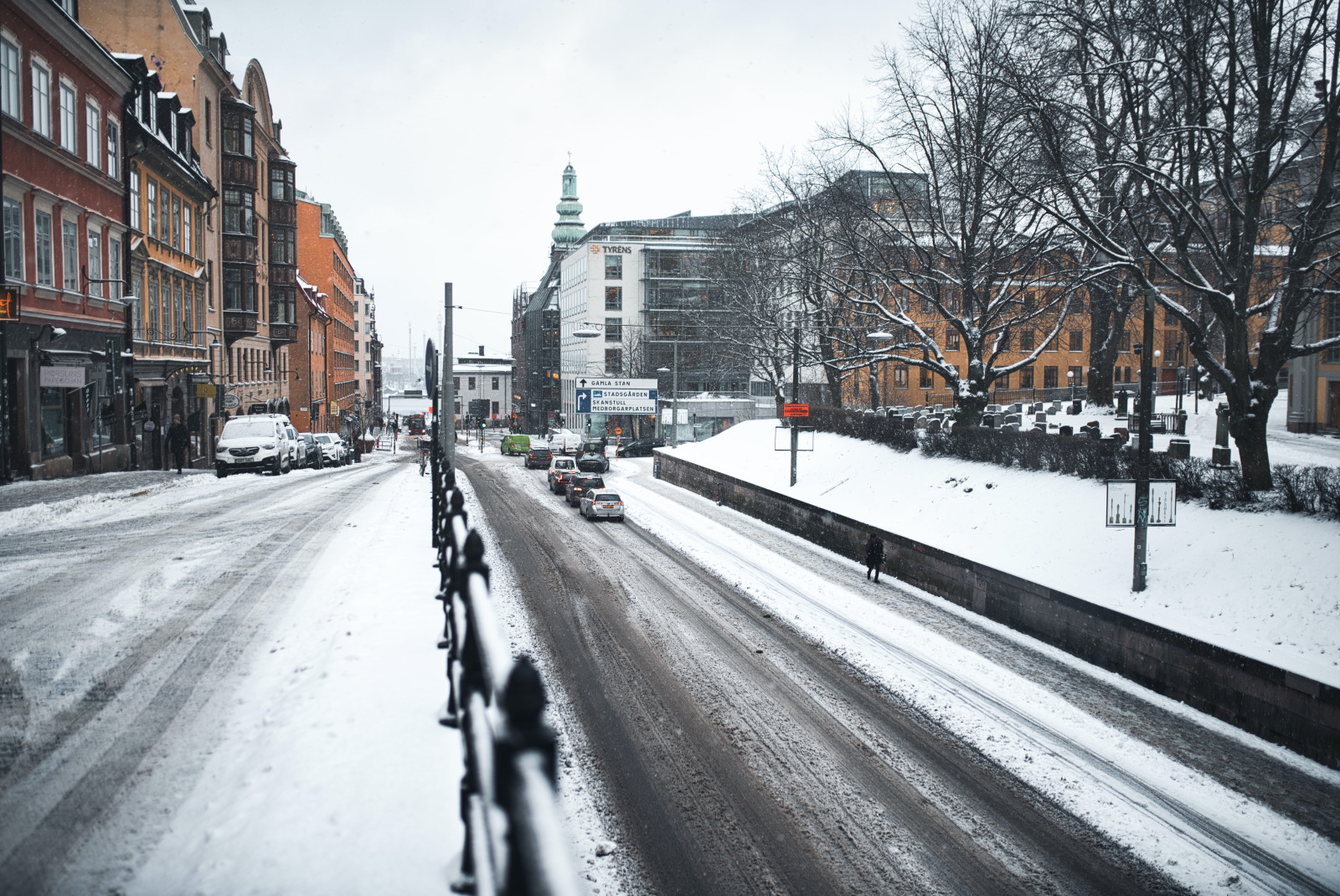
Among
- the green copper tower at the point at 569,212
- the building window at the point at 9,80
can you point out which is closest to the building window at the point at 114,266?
the building window at the point at 9,80

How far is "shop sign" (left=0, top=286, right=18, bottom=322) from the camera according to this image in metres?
19.1

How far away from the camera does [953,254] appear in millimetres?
27578

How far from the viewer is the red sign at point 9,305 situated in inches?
752

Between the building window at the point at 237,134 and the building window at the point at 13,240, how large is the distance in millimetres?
25751

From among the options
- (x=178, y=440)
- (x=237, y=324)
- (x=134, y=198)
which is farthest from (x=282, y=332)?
(x=178, y=440)

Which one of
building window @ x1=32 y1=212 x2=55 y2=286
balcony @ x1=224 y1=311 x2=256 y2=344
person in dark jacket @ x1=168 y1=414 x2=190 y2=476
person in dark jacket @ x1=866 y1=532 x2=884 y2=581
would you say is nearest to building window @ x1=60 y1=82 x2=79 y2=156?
building window @ x1=32 y1=212 x2=55 y2=286

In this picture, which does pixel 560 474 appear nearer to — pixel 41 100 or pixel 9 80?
pixel 41 100

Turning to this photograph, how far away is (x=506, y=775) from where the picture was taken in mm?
2172

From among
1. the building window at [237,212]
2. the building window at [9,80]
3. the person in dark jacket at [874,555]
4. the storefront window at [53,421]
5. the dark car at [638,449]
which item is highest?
the building window at [237,212]

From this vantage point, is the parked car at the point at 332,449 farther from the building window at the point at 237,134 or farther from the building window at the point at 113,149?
the building window at the point at 113,149

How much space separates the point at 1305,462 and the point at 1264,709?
1255cm

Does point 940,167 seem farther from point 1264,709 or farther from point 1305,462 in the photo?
point 1264,709

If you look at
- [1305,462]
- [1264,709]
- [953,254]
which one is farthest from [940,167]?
[1264,709]

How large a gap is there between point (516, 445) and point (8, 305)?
142ft
